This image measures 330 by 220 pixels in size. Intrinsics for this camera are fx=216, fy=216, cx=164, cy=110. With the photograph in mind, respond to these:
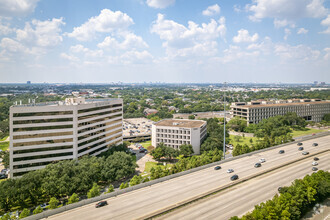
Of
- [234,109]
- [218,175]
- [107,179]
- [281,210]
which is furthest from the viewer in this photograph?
[234,109]

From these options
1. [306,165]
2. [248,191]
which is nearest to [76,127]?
[248,191]

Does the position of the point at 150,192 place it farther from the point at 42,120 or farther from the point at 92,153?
the point at 42,120

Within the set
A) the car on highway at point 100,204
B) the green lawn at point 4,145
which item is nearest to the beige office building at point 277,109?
the car on highway at point 100,204

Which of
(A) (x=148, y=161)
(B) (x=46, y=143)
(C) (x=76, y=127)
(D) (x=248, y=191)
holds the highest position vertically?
(C) (x=76, y=127)

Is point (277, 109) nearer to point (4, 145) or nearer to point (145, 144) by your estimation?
point (145, 144)

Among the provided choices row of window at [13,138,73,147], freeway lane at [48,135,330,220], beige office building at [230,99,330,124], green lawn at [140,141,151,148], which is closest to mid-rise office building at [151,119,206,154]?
green lawn at [140,141,151,148]

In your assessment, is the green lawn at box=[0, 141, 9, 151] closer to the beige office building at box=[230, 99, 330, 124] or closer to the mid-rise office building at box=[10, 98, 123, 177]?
the mid-rise office building at box=[10, 98, 123, 177]

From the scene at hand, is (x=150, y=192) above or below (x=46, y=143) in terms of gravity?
below

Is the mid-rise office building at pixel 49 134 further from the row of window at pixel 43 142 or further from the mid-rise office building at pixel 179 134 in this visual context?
the mid-rise office building at pixel 179 134
